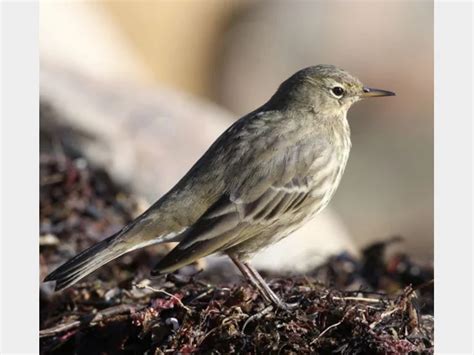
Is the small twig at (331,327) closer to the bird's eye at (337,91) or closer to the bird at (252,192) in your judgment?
the bird at (252,192)

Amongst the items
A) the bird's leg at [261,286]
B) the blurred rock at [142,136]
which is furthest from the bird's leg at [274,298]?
the blurred rock at [142,136]

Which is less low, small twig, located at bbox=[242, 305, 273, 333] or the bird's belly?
the bird's belly

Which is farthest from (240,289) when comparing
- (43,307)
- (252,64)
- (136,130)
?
(252,64)

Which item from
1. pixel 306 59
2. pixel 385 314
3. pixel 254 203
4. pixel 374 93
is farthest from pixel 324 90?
pixel 306 59

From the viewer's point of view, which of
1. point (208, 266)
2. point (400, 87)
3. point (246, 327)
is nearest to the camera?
point (246, 327)

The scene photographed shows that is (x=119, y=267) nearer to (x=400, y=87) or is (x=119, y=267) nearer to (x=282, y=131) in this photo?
(x=282, y=131)

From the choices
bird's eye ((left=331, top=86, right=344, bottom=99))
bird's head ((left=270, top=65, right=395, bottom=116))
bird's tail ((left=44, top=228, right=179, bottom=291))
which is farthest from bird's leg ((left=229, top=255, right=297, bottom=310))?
bird's eye ((left=331, top=86, right=344, bottom=99))

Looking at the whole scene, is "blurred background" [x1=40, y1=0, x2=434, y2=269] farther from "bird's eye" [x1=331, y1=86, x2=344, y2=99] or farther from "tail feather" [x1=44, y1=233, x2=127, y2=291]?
"tail feather" [x1=44, y1=233, x2=127, y2=291]
